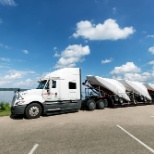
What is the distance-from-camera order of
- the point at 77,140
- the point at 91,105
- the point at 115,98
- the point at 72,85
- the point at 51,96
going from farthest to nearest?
the point at 115,98, the point at 91,105, the point at 72,85, the point at 51,96, the point at 77,140

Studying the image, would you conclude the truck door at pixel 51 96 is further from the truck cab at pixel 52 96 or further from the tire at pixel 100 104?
the tire at pixel 100 104

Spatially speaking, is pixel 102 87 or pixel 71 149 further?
pixel 102 87

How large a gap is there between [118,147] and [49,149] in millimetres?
2240

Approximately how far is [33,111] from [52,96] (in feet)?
5.74

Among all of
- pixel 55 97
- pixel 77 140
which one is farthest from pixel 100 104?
pixel 77 140

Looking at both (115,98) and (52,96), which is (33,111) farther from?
(115,98)

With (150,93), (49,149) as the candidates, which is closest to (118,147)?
(49,149)

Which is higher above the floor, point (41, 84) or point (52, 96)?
point (41, 84)

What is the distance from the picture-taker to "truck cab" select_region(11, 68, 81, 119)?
462 inches

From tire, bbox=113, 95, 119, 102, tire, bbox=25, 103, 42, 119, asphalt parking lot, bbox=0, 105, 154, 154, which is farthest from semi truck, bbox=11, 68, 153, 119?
asphalt parking lot, bbox=0, 105, 154, 154

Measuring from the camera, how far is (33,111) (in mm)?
11836

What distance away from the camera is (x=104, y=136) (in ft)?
23.6

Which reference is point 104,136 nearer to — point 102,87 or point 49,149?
point 49,149

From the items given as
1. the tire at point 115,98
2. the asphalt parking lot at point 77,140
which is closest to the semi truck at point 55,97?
the tire at point 115,98
